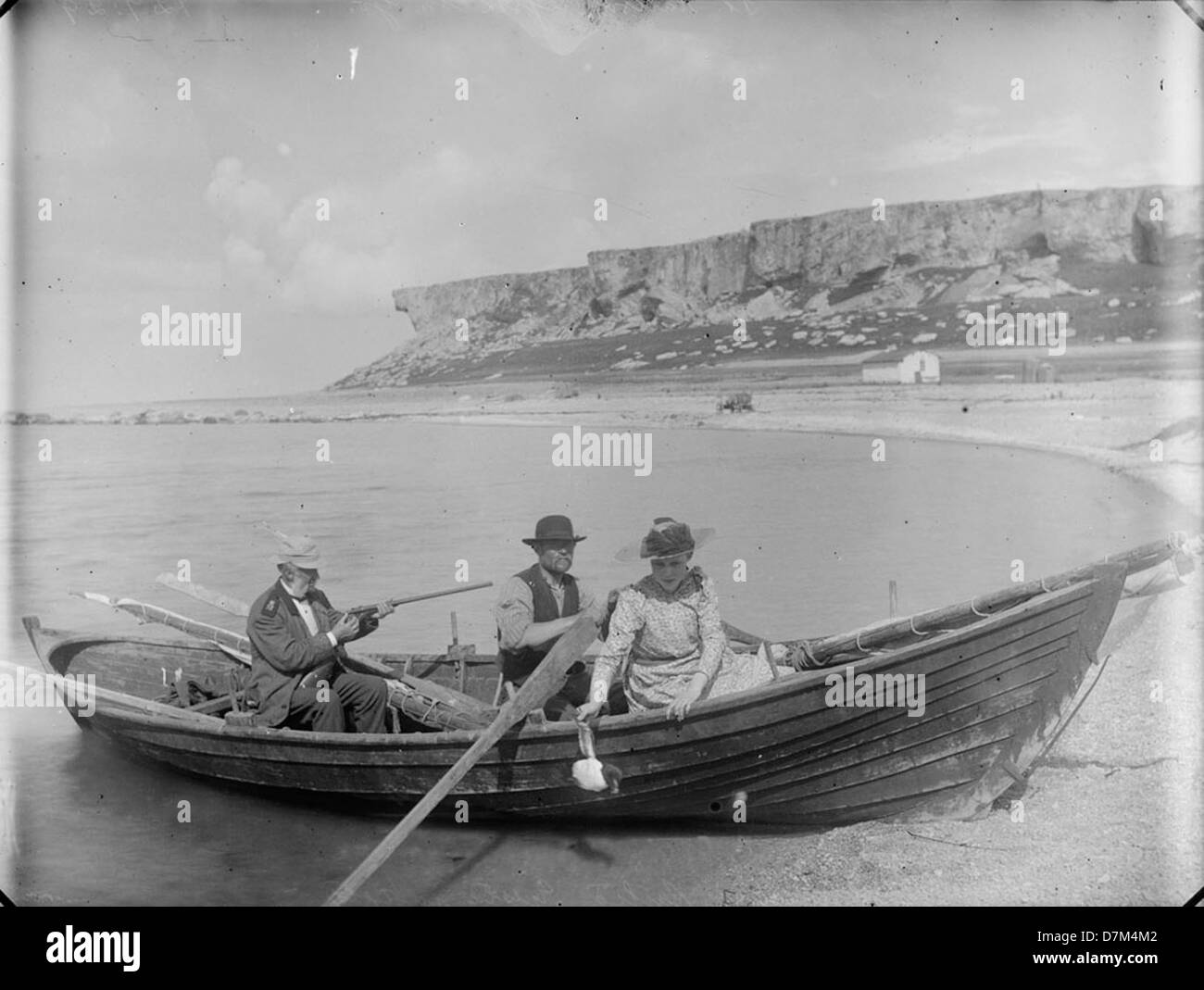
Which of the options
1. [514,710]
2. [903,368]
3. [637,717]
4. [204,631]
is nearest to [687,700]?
[637,717]

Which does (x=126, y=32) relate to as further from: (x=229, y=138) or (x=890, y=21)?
(x=890, y=21)

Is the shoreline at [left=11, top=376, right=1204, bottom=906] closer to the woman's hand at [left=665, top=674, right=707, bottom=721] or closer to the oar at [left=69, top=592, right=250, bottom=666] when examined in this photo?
the woman's hand at [left=665, top=674, right=707, bottom=721]

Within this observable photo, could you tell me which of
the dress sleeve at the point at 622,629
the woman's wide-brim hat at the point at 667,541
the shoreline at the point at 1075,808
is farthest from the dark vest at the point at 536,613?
the shoreline at the point at 1075,808

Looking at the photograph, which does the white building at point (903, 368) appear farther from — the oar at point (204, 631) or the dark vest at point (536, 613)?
the oar at point (204, 631)

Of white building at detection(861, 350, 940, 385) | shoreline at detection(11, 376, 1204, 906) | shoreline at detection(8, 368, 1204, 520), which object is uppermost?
white building at detection(861, 350, 940, 385)

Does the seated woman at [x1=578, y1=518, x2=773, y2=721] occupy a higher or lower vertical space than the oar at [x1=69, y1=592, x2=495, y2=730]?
higher

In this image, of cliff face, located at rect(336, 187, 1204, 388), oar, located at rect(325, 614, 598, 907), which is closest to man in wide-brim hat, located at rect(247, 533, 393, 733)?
oar, located at rect(325, 614, 598, 907)
